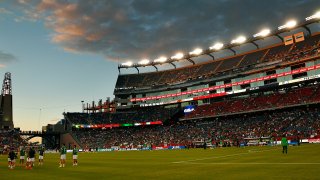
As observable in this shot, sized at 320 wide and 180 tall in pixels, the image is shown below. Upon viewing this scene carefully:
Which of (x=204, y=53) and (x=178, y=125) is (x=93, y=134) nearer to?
(x=178, y=125)

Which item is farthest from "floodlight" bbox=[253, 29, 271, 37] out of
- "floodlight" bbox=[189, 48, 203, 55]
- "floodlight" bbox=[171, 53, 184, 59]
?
"floodlight" bbox=[171, 53, 184, 59]

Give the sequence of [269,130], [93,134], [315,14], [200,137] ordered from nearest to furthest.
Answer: [269,130] → [315,14] → [200,137] → [93,134]

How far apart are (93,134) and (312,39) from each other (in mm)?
79171

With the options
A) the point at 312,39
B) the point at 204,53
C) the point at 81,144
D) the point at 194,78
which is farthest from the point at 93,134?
the point at 312,39

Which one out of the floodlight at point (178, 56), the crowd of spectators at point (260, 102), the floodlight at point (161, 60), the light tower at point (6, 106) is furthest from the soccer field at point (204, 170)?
the light tower at point (6, 106)

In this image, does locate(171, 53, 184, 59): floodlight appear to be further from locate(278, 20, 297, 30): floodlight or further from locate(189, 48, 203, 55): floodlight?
locate(278, 20, 297, 30): floodlight

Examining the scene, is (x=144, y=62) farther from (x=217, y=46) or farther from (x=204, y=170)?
(x=204, y=170)

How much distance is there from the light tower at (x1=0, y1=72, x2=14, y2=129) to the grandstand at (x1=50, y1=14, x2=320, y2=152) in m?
27.4

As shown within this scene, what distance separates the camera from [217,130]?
283 ft

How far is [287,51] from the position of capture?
8619 cm

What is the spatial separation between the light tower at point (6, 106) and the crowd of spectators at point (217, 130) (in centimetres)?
3464

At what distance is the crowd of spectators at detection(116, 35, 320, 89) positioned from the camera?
81.9m

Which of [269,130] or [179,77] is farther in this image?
[179,77]

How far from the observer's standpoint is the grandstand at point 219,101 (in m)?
76.2
